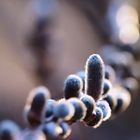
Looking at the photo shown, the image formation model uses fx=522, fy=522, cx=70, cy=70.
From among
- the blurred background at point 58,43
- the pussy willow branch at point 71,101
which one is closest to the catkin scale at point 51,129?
the pussy willow branch at point 71,101

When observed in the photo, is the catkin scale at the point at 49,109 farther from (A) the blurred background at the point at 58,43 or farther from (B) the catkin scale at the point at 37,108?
(A) the blurred background at the point at 58,43

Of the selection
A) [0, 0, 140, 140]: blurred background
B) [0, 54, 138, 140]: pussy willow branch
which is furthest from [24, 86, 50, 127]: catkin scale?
[0, 0, 140, 140]: blurred background

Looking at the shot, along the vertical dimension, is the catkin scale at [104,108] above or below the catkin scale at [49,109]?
below

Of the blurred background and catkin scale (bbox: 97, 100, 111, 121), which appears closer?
catkin scale (bbox: 97, 100, 111, 121)

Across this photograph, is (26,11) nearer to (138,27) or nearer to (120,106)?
(138,27)

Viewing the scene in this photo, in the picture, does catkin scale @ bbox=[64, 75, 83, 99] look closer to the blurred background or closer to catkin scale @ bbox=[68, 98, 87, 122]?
catkin scale @ bbox=[68, 98, 87, 122]

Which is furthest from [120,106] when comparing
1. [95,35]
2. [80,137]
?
[95,35]
